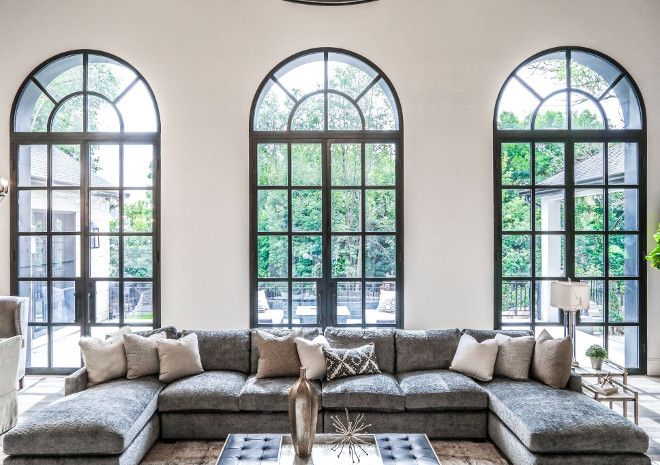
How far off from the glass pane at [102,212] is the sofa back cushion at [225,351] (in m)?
1.84

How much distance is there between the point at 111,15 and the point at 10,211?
2.54 meters

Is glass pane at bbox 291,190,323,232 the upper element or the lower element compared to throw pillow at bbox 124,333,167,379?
upper

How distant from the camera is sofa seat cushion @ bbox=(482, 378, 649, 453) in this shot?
113 inches

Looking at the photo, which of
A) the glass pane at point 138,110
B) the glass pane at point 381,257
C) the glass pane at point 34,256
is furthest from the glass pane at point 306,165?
the glass pane at point 34,256

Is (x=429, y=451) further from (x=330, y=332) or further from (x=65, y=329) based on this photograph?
(x=65, y=329)

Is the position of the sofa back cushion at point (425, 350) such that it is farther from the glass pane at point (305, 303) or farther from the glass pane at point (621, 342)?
the glass pane at point (621, 342)

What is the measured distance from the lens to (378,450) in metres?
2.77

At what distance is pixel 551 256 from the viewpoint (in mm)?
5176

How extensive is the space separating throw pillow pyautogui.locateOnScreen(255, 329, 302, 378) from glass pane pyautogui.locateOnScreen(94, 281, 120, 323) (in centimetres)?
218

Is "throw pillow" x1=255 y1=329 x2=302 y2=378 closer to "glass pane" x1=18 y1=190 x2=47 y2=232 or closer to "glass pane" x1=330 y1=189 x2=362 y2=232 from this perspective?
"glass pane" x1=330 y1=189 x2=362 y2=232

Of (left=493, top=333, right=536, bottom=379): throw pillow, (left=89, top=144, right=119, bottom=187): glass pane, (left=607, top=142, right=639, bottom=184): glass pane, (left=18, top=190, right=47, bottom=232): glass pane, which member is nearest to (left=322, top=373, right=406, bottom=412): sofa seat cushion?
(left=493, top=333, right=536, bottom=379): throw pillow

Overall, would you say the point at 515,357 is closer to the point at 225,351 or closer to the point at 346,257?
the point at 346,257

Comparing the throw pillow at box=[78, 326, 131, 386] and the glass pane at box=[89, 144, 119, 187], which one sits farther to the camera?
Answer: the glass pane at box=[89, 144, 119, 187]

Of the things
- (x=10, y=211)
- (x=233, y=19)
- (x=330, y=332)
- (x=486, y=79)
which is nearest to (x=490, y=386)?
(x=330, y=332)
